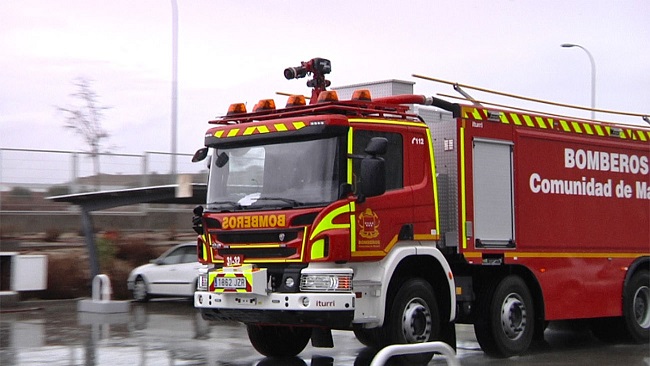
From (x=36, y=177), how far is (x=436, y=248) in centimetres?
1560

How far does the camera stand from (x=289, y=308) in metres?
10.4

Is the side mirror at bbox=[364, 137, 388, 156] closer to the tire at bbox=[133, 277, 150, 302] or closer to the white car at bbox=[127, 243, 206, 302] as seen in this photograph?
the white car at bbox=[127, 243, 206, 302]

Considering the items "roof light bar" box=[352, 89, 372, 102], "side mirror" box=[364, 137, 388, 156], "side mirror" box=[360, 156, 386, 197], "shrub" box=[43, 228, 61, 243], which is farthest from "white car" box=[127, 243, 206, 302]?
"side mirror" box=[364, 137, 388, 156]

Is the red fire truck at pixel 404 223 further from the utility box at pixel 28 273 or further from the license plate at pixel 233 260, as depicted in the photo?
the utility box at pixel 28 273

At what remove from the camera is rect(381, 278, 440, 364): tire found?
1097 centimetres

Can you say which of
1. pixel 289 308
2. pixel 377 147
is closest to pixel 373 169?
pixel 377 147

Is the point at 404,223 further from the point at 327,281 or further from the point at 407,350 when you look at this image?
the point at 407,350

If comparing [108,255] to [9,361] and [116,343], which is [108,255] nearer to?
[116,343]

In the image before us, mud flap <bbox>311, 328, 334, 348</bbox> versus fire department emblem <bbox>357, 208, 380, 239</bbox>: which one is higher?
fire department emblem <bbox>357, 208, 380, 239</bbox>

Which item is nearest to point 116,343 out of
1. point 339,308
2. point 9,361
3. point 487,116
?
point 9,361

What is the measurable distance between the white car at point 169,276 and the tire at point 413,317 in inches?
398

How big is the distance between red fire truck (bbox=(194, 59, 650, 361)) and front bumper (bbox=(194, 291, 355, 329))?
0.06ft

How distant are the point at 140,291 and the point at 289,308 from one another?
12.4 m

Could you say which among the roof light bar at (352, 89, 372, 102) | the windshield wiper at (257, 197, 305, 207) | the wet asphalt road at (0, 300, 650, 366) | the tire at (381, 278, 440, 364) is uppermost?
the roof light bar at (352, 89, 372, 102)
